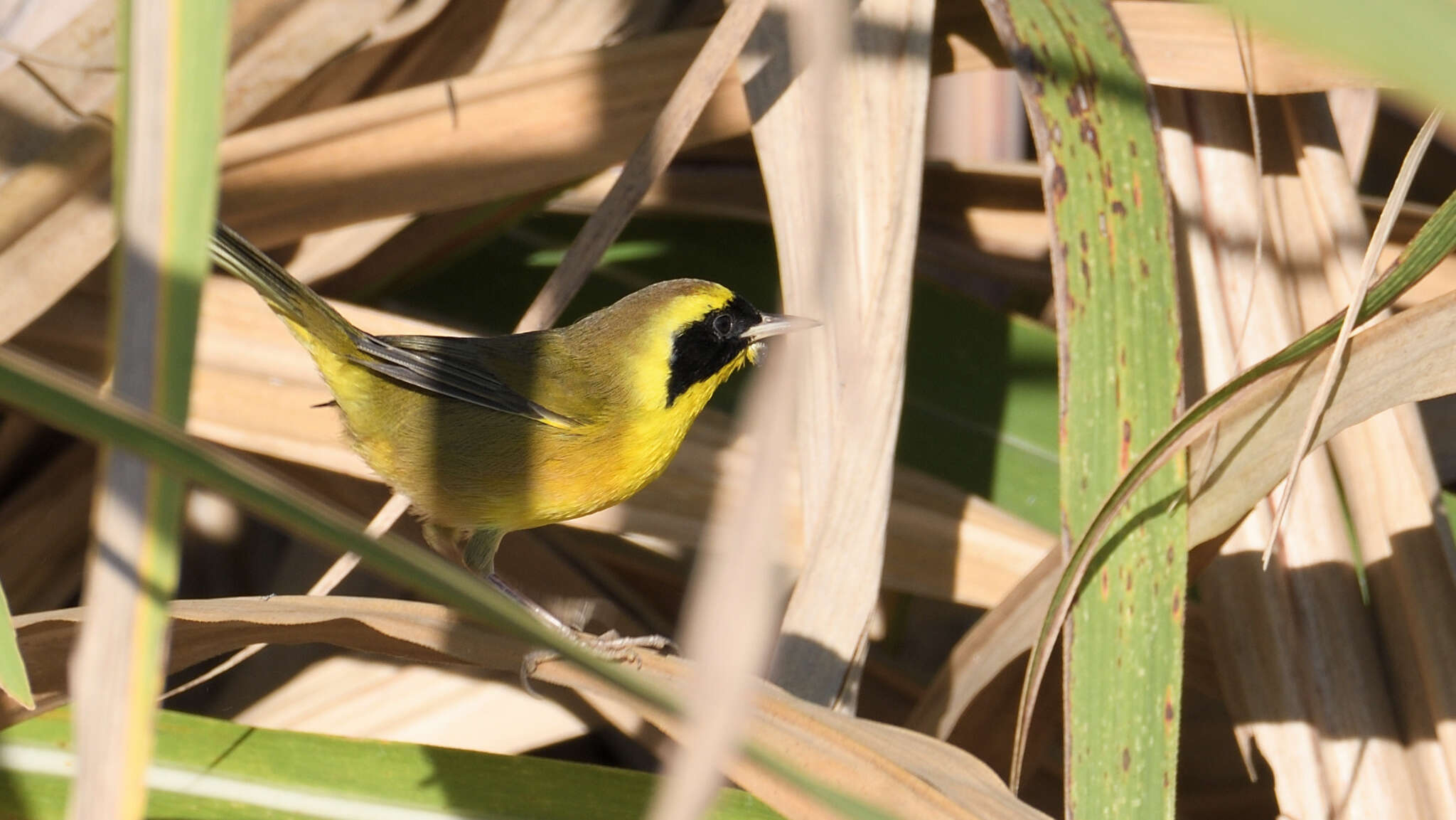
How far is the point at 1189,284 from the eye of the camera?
6.26 ft

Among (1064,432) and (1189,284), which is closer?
(1064,432)

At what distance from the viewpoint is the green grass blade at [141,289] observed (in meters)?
0.54

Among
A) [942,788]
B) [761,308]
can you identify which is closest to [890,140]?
[761,308]

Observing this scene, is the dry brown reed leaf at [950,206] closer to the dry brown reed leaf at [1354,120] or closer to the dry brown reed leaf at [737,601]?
the dry brown reed leaf at [1354,120]

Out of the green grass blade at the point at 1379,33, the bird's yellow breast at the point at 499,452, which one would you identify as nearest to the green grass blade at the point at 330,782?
the bird's yellow breast at the point at 499,452

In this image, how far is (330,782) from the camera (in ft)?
4.40

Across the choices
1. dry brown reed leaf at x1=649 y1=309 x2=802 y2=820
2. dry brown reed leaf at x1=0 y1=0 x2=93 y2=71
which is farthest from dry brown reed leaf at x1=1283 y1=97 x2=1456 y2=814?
dry brown reed leaf at x1=0 y1=0 x2=93 y2=71

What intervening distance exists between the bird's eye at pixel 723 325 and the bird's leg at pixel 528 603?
567mm

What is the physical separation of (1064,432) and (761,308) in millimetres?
1165

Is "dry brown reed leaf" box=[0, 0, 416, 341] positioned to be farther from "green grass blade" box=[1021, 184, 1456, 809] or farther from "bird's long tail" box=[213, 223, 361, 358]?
"green grass blade" box=[1021, 184, 1456, 809]

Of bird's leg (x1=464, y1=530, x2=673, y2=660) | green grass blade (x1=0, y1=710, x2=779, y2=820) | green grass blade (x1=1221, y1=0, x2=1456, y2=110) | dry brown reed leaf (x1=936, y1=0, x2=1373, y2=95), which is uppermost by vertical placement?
dry brown reed leaf (x1=936, y1=0, x2=1373, y2=95)

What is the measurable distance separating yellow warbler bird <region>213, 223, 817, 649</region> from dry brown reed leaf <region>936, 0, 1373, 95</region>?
767 millimetres

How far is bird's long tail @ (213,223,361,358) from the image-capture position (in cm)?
176

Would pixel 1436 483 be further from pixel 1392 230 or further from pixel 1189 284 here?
pixel 1392 230
